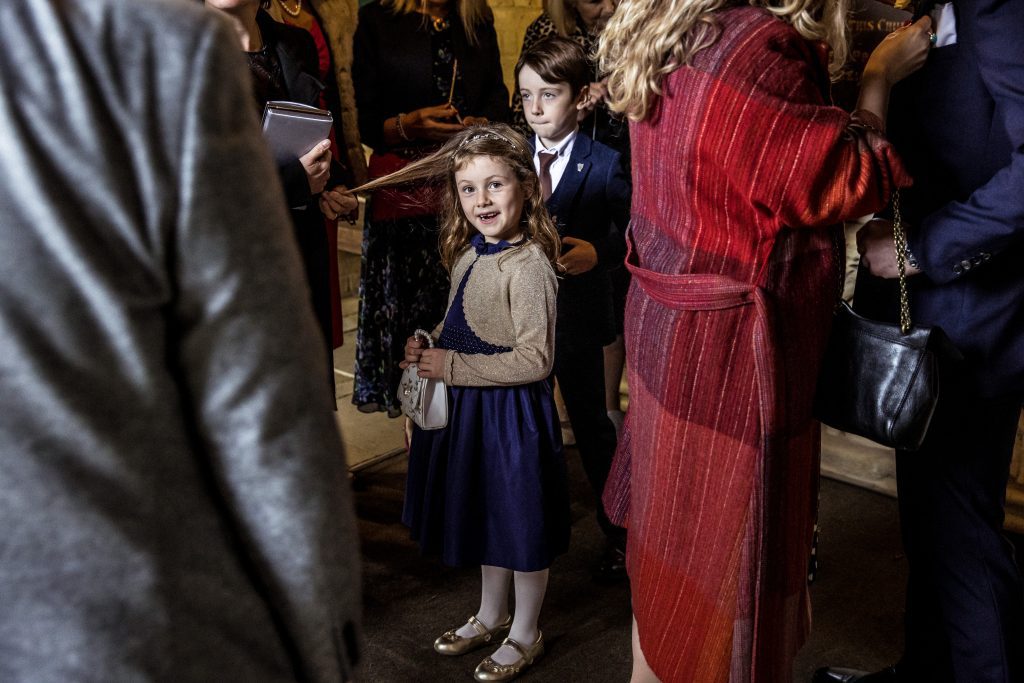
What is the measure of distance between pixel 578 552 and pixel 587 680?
704mm

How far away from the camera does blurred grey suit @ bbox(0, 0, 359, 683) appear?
0.77 m

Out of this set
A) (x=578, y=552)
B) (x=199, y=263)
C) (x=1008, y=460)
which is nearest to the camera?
(x=199, y=263)

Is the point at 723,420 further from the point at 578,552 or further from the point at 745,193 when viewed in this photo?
the point at 578,552

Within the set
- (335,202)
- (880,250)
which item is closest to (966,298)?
(880,250)

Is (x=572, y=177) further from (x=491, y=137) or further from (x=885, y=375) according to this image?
(x=885, y=375)

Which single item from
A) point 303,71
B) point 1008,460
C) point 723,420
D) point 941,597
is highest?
point 303,71

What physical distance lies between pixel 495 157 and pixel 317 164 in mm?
463

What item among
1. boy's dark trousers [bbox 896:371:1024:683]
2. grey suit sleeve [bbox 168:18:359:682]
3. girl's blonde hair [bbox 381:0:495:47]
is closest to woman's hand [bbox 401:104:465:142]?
girl's blonde hair [bbox 381:0:495:47]

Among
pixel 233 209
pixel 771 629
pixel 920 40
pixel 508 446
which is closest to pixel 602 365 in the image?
pixel 508 446

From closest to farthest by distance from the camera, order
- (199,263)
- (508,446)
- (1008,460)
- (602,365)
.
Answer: (199,263), (1008,460), (508,446), (602,365)

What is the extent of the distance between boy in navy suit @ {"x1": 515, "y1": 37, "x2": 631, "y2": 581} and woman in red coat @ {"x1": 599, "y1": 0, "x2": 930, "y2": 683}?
75 cm

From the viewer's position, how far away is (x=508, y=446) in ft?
7.55

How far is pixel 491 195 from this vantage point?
7.38 feet

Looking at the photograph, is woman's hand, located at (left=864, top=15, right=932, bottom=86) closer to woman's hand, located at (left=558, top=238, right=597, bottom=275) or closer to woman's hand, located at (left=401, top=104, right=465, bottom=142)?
woman's hand, located at (left=558, top=238, right=597, bottom=275)
